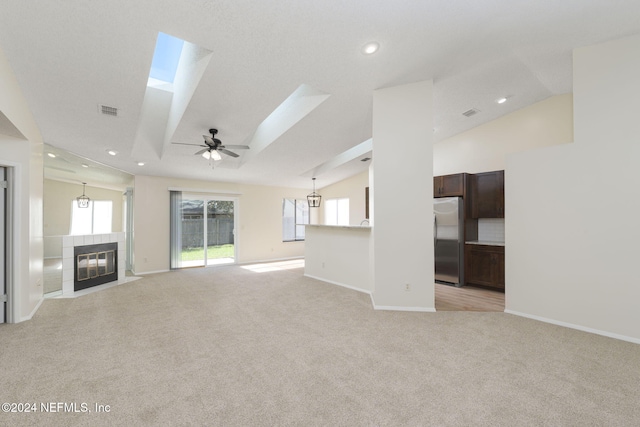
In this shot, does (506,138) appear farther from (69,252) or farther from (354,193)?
(69,252)

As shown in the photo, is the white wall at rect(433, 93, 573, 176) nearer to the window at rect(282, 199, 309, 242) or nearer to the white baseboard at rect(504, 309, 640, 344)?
the white baseboard at rect(504, 309, 640, 344)

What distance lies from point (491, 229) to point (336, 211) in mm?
4949

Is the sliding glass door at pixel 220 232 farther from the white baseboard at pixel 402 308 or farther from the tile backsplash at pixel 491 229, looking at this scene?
the tile backsplash at pixel 491 229

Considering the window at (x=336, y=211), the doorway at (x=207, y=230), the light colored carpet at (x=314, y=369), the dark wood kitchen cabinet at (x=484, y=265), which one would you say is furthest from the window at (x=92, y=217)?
the dark wood kitchen cabinet at (x=484, y=265)

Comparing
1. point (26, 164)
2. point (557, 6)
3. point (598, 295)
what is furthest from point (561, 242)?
point (26, 164)

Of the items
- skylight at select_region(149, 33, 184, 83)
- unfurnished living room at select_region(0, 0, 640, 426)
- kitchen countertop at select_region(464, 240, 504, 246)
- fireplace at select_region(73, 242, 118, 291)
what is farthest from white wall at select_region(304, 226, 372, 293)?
fireplace at select_region(73, 242, 118, 291)

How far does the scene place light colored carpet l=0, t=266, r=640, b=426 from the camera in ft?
5.68

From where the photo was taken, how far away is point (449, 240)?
5.17 meters

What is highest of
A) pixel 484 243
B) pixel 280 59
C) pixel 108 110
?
pixel 280 59

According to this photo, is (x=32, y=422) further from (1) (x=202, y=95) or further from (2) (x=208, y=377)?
(1) (x=202, y=95)

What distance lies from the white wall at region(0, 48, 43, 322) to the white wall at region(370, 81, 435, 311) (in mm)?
4414

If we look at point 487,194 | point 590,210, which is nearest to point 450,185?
point 487,194

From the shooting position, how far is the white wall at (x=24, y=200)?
3245 millimetres

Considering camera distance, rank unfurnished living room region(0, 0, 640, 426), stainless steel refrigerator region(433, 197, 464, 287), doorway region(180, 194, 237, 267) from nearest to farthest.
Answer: unfurnished living room region(0, 0, 640, 426) < stainless steel refrigerator region(433, 197, 464, 287) < doorway region(180, 194, 237, 267)
